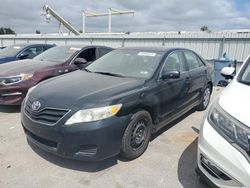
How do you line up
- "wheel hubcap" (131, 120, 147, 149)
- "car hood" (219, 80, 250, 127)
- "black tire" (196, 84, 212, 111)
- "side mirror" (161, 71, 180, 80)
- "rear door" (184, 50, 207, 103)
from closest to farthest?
"car hood" (219, 80, 250, 127) → "wheel hubcap" (131, 120, 147, 149) → "side mirror" (161, 71, 180, 80) → "rear door" (184, 50, 207, 103) → "black tire" (196, 84, 212, 111)

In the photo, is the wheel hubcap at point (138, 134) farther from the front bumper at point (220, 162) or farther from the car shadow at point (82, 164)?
the front bumper at point (220, 162)

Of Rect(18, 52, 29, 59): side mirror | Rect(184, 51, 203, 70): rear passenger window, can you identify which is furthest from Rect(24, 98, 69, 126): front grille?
Rect(18, 52, 29, 59): side mirror

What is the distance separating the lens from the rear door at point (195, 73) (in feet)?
16.1

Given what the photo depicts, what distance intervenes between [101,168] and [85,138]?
0.62m

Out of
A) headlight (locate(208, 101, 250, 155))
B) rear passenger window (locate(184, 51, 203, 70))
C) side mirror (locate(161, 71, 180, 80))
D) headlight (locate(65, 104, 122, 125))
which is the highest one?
rear passenger window (locate(184, 51, 203, 70))

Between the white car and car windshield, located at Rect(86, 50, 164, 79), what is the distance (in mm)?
1450

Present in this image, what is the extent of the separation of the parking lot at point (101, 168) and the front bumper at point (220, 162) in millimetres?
600

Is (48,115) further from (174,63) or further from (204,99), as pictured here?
(204,99)

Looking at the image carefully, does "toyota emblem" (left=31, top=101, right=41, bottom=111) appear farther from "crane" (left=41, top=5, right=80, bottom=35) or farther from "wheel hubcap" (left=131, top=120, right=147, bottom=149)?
"crane" (left=41, top=5, right=80, bottom=35)

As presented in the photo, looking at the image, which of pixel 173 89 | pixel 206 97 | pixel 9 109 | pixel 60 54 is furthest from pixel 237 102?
pixel 60 54

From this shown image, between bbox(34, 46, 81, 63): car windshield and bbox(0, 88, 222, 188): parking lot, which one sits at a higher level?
bbox(34, 46, 81, 63): car windshield

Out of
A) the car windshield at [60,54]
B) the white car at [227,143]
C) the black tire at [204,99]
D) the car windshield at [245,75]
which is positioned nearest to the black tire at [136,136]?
the white car at [227,143]

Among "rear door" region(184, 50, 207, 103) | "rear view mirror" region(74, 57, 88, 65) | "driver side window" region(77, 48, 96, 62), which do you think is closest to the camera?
"rear door" region(184, 50, 207, 103)

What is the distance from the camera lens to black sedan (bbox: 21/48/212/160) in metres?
2.86
